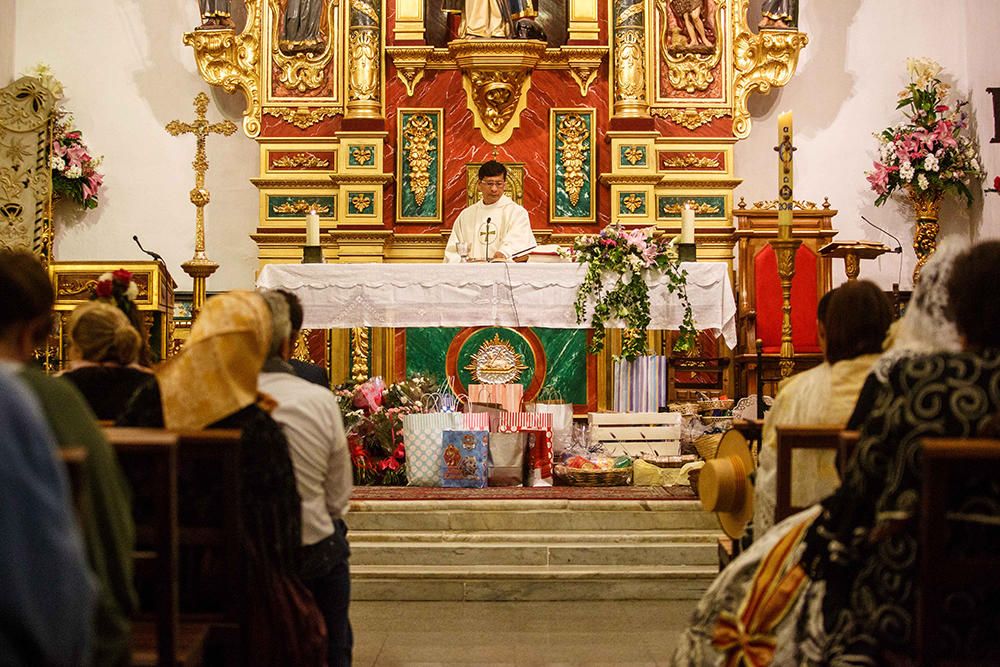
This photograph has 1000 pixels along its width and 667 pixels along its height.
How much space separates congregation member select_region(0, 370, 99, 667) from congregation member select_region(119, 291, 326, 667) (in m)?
1.54

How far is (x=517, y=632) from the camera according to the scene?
5324 mm

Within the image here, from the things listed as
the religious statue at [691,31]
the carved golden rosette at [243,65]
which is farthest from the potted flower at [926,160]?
the carved golden rosette at [243,65]

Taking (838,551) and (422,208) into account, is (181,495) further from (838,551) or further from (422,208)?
(422,208)

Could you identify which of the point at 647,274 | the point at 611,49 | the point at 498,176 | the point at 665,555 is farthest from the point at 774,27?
the point at 665,555

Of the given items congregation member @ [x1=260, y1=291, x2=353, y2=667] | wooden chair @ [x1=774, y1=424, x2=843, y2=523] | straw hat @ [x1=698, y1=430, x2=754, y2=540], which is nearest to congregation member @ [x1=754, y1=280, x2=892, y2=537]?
wooden chair @ [x1=774, y1=424, x2=843, y2=523]

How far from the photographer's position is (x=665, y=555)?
6.25 m

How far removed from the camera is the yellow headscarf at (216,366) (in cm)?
337

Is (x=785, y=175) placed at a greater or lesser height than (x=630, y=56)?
lesser

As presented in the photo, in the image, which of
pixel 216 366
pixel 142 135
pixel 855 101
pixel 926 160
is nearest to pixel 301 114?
pixel 142 135

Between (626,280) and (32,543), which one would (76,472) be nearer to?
(32,543)

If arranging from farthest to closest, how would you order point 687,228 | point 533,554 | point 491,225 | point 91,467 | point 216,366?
point 491,225, point 687,228, point 533,554, point 216,366, point 91,467

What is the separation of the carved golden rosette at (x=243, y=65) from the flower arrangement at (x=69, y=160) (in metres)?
1.24

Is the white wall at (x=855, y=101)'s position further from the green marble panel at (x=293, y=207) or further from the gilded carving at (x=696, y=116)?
the green marble panel at (x=293, y=207)

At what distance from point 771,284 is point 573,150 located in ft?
6.53
